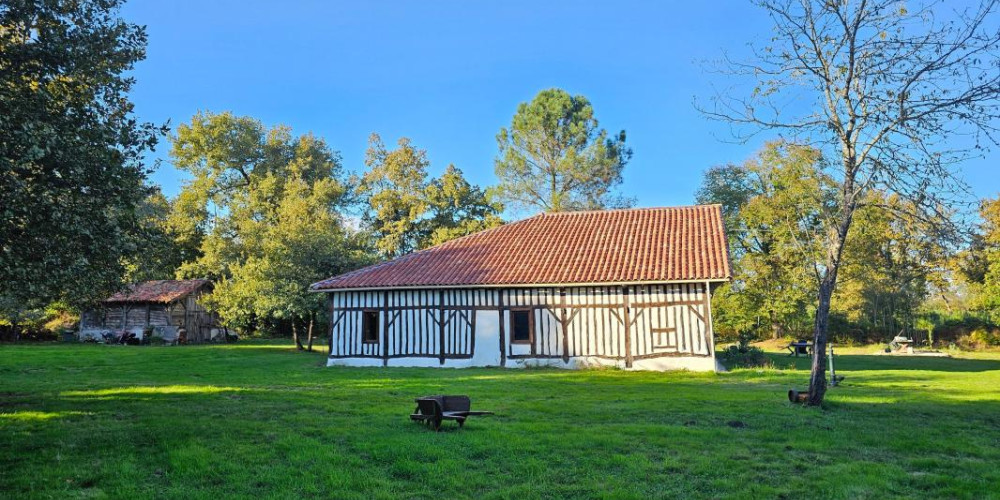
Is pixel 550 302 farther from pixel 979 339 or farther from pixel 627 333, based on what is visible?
pixel 979 339

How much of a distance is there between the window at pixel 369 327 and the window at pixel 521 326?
4.79 metres

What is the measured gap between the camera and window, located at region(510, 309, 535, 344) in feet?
65.0

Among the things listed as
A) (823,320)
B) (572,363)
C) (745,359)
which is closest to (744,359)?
(745,359)

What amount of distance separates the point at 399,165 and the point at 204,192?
1479cm

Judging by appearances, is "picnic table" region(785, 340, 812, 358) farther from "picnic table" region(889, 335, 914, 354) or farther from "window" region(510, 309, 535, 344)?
"window" region(510, 309, 535, 344)

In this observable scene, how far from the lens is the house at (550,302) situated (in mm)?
18547

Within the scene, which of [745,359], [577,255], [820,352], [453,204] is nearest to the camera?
[820,352]

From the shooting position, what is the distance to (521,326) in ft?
67.2

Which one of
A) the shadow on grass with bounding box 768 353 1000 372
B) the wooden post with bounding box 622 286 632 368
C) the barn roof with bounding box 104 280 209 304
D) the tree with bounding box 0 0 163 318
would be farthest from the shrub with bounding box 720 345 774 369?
the barn roof with bounding box 104 280 209 304

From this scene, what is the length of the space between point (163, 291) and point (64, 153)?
1307 inches

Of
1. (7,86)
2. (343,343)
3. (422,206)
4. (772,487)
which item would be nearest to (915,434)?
(772,487)

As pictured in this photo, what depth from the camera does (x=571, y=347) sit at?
63.4 ft

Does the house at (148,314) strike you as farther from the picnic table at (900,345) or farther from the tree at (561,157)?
the picnic table at (900,345)

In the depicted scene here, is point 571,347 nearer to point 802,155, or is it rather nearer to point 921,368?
point 802,155
